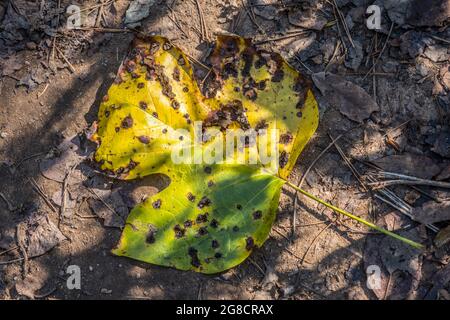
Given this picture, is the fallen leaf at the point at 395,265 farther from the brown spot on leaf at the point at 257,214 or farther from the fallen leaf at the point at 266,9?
the fallen leaf at the point at 266,9

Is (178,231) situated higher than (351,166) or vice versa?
(351,166)

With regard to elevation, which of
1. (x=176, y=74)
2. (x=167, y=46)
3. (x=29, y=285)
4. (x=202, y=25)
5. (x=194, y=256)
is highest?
(x=202, y=25)

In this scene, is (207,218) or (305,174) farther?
(305,174)

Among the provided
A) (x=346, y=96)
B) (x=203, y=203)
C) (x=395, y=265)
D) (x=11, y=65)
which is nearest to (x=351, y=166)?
(x=346, y=96)

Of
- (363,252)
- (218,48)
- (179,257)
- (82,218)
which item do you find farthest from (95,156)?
(363,252)

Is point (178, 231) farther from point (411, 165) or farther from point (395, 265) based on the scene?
point (411, 165)
